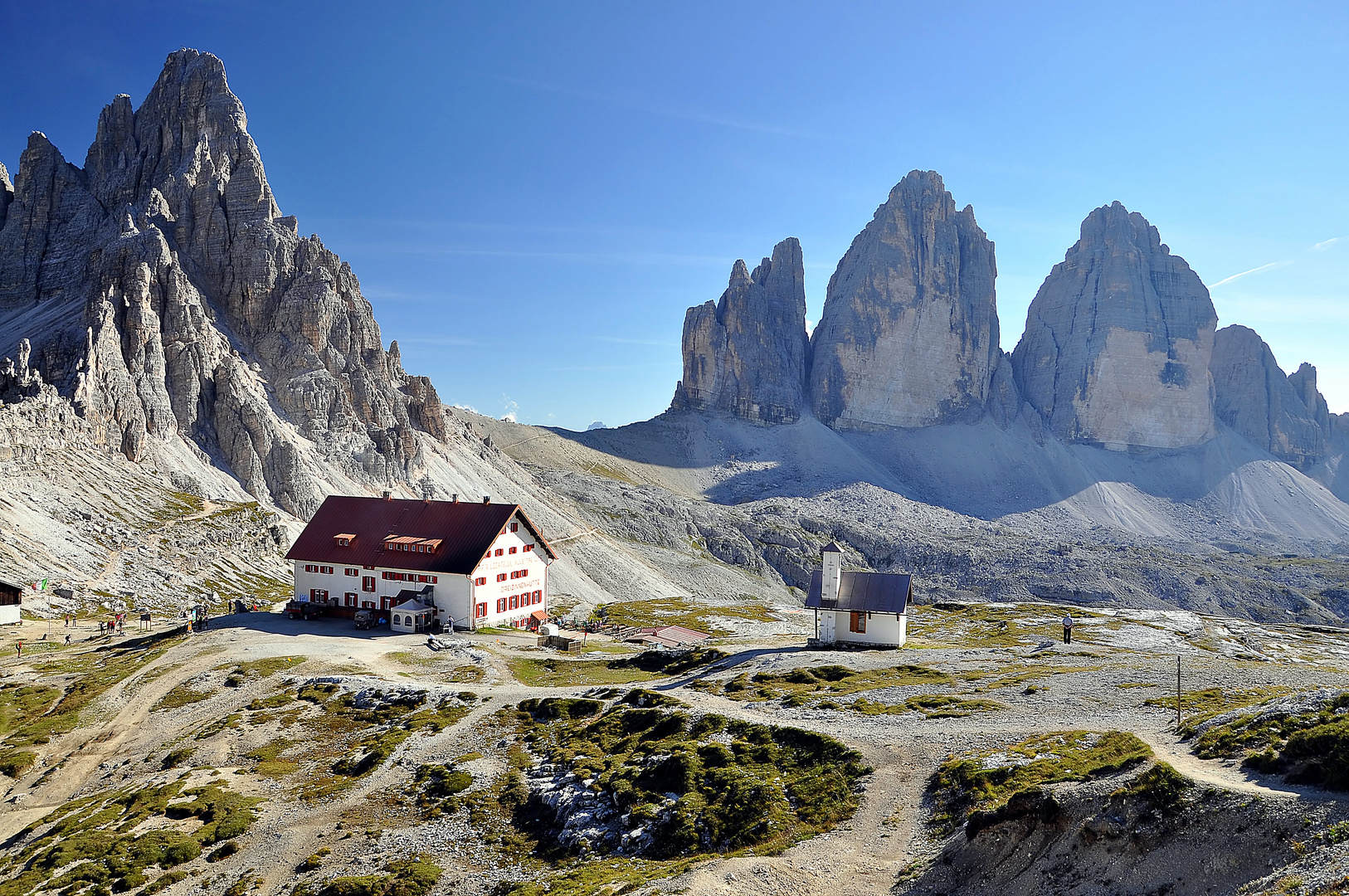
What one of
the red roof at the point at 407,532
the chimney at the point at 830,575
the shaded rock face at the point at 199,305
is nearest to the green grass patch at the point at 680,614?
the red roof at the point at 407,532

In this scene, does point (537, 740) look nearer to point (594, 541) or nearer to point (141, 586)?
point (141, 586)

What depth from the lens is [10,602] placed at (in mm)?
73125

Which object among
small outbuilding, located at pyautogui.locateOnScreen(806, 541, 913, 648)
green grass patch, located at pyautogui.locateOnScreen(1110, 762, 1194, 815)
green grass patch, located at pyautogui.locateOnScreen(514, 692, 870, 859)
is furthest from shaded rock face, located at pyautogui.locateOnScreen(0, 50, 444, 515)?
green grass patch, located at pyautogui.locateOnScreen(1110, 762, 1194, 815)

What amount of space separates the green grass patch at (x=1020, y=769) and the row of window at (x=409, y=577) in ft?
175

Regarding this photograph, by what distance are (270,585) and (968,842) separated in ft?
314

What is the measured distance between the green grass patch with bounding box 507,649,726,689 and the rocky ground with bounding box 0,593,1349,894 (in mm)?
598

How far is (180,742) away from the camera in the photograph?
4400 centimetres

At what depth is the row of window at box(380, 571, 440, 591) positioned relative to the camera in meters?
71.8

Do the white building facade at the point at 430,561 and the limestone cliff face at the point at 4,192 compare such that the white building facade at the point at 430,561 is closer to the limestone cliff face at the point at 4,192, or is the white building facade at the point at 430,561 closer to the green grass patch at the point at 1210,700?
the green grass patch at the point at 1210,700

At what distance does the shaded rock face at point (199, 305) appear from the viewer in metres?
121

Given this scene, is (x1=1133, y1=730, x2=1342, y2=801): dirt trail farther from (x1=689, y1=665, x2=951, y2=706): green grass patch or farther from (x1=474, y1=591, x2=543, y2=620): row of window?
(x1=474, y1=591, x2=543, y2=620): row of window

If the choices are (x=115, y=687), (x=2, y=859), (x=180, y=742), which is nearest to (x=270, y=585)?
(x=115, y=687)

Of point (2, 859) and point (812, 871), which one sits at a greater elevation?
point (812, 871)

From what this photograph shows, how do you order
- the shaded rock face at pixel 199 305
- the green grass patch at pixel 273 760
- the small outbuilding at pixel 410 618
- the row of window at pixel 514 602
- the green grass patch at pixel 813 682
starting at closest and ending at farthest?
the green grass patch at pixel 273 760 < the green grass patch at pixel 813 682 < the small outbuilding at pixel 410 618 < the row of window at pixel 514 602 < the shaded rock face at pixel 199 305
